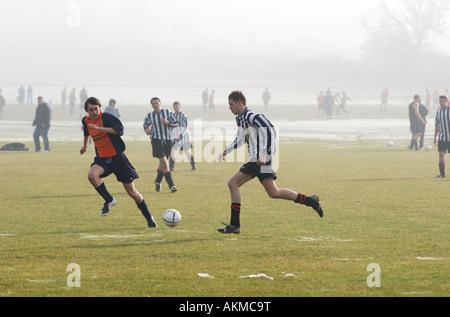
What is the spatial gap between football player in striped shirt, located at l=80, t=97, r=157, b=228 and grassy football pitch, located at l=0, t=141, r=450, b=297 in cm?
53

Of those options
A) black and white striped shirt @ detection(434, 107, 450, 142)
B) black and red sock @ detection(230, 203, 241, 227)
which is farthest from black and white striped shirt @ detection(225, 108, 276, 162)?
black and white striped shirt @ detection(434, 107, 450, 142)

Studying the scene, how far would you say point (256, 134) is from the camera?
10.0 meters

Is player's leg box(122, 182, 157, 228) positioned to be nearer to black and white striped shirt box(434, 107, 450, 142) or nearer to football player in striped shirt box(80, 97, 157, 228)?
football player in striped shirt box(80, 97, 157, 228)

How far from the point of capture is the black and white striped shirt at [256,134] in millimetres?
9867

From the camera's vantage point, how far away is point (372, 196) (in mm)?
14727

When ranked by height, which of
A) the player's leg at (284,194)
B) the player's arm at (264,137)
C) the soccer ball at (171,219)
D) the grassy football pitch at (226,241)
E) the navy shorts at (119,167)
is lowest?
the grassy football pitch at (226,241)

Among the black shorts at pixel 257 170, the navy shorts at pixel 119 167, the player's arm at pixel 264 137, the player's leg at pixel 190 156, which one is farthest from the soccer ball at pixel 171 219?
the player's leg at pixel 190 156

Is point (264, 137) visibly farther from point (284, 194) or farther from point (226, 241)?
point (226, 241)

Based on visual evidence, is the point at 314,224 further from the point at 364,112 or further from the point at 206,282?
the point at 364,112

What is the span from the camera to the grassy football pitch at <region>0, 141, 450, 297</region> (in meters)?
7.19

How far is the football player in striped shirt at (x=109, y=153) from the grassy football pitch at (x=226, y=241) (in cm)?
53

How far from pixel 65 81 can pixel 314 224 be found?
166719 millimetres

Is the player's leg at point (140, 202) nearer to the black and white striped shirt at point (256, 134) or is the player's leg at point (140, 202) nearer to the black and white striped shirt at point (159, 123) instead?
the black and white striped shirt at point (256, 134)
